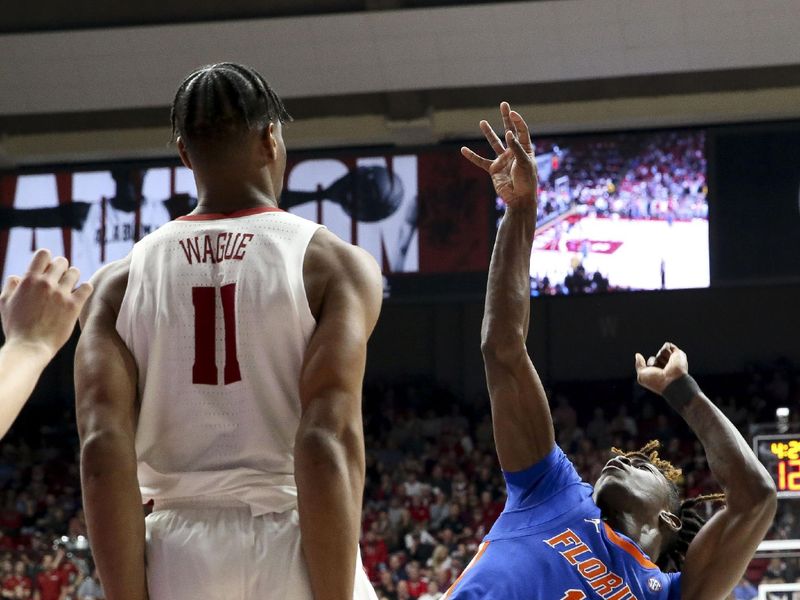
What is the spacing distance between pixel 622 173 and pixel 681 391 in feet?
37.7

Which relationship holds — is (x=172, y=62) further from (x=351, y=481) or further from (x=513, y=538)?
(x=351, y=481)

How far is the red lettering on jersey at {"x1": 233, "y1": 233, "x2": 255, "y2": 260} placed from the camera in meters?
2.17

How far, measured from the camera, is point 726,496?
11.8ft

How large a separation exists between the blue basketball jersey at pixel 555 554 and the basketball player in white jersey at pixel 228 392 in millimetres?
1132

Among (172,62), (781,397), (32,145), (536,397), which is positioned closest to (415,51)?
(172,62)

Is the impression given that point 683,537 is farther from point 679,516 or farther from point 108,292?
point 108,292

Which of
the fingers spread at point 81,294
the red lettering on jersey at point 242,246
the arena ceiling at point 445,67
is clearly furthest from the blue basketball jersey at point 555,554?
the arena ceiling at point 445,67

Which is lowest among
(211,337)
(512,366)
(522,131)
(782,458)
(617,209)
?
(782,458)

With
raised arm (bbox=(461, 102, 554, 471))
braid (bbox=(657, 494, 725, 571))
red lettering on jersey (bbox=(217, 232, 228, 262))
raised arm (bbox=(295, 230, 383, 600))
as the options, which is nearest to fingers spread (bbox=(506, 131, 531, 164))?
raised arm (bbox=(461, 102, 554, 471))

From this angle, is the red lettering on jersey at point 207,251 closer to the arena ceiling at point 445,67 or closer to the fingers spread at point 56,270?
the fingers spread at point 56,270

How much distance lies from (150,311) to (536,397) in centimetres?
145

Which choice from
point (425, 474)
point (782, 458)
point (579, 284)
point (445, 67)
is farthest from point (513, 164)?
point (425, 474)

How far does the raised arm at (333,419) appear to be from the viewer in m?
2.00

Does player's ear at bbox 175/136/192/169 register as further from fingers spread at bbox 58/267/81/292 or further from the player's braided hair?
fingers spread at bbox 58/267/81/292
